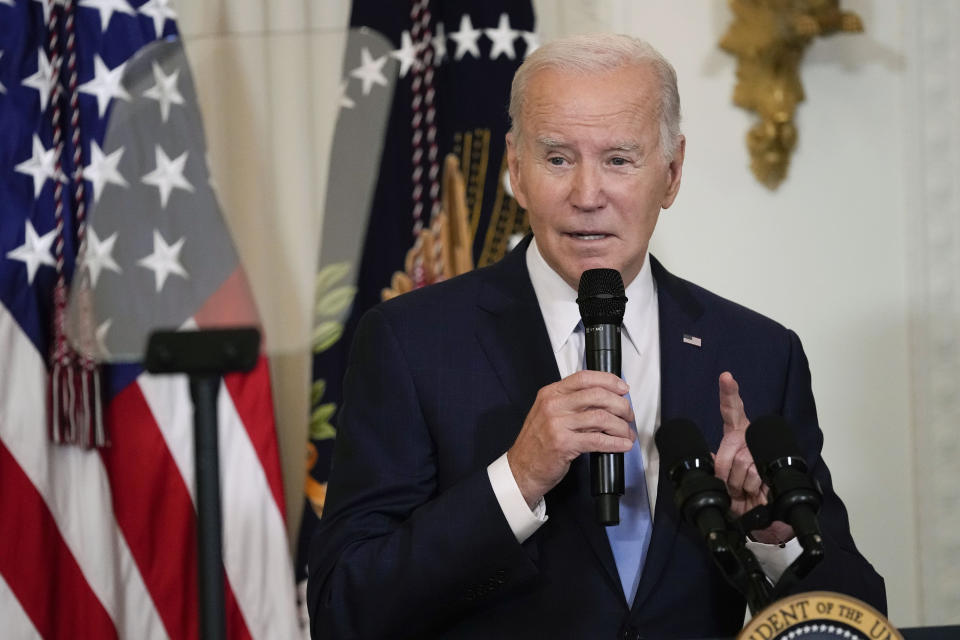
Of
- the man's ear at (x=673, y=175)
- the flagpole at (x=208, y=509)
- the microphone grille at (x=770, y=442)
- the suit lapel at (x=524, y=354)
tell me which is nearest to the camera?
the flagpole at (x=208, y=509)

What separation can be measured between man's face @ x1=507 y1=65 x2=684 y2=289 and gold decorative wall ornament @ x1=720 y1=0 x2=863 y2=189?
154 centimetres

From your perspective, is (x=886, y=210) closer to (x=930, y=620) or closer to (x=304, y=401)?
(x=930, y=620)

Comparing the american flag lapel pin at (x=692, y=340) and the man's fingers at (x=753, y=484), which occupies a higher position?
the american flag lapel pin at (x=692, y=340)

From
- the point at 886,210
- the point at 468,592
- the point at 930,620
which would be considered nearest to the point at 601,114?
the point at 468,592

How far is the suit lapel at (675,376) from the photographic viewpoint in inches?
67.4

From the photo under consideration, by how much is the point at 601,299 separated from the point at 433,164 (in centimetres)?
168

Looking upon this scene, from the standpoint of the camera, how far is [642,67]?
187 centimetres

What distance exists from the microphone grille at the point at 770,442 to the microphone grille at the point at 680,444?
6cm

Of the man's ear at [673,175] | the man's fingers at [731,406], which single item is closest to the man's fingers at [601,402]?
the man's fingers at [731,406]

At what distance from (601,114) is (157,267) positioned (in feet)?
2.76

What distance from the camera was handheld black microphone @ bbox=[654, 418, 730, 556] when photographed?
46.6 inches

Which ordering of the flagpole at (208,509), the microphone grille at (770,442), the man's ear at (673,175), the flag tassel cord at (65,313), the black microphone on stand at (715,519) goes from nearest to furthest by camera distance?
1. the flagpole at (208,509)
2. the black microphone on stand at (715,519)
3. the microphone grille at (770,442)
4. the man's ear at (673,175)
5. the flag tassel cord at (65,313)

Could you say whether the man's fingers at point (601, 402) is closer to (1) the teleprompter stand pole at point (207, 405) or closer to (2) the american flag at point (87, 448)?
(1) the teleprompter stand pole at point (207, 405)

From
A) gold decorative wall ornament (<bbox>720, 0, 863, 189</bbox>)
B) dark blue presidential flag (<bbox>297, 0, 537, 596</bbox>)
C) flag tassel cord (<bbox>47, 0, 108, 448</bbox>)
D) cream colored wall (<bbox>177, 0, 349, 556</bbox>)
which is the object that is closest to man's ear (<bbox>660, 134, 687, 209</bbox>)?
cream colored wall (<bbox>177, 0, 349, 556</bbox>)
